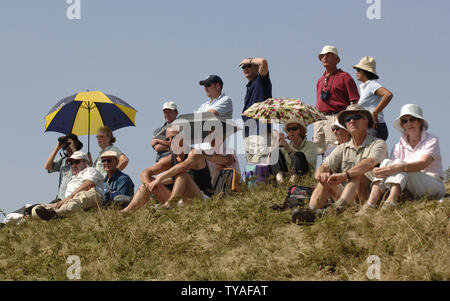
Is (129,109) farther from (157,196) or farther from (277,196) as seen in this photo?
(277,196)

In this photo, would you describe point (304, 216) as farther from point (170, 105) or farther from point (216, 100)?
point (170, 105)

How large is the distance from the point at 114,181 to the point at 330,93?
4.39m

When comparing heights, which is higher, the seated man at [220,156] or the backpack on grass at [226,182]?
the seated man at [220,156]

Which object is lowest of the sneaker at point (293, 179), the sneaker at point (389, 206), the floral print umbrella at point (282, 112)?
the sneaker at point (293, 179)

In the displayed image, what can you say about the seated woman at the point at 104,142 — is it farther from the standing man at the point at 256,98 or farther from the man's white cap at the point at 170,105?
the standing man at the point at 256,98

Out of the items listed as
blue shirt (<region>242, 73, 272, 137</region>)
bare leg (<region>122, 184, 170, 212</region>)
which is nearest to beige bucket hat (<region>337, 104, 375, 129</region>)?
blue shirt (<region>242, 73, 272, 137</region>)

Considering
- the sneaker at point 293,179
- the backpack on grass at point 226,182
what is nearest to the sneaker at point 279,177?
the sneaker at point 293,179

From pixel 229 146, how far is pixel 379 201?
3626 mm

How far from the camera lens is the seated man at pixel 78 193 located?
12.3 metres

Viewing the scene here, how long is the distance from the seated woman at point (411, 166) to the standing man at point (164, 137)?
16.5 ft

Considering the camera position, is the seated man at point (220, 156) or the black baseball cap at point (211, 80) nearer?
the seated man at point (220, 156)

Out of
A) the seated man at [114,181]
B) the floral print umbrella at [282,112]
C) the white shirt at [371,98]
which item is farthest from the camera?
the seated man at [114,181]

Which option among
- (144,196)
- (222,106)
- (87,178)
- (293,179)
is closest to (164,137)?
(222,106)

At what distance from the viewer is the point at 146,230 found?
398 inches
